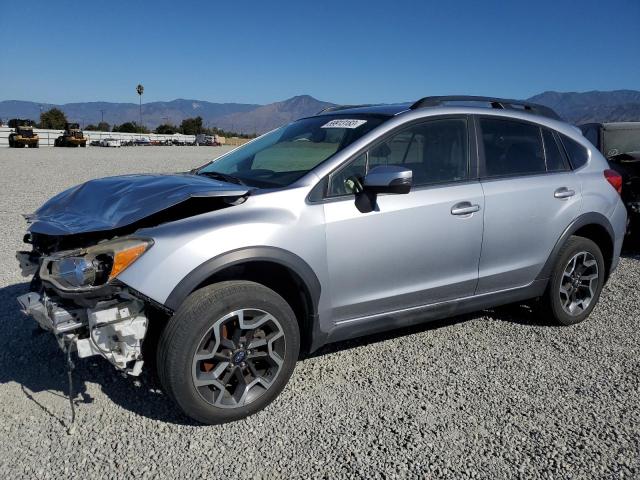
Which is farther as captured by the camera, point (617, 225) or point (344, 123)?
point (617, 225)

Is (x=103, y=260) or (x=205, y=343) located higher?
(x=103, y=260)

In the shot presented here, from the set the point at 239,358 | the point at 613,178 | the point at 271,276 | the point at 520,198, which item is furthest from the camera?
the point at 613,178

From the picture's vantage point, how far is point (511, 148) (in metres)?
4.33

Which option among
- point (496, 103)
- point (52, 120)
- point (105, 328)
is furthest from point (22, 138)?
point (105, 328)

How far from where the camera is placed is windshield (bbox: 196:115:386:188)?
12.1 feet

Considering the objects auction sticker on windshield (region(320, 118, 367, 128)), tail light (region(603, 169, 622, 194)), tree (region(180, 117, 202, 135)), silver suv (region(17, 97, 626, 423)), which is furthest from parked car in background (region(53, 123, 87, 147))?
tree (region(180, 117, 202, 135))

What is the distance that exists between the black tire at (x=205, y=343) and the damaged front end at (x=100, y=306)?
0.19m

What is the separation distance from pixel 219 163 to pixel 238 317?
6.00 ft

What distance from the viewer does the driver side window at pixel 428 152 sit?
371 centimetres

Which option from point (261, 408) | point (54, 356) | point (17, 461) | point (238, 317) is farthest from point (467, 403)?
point (54, 356)

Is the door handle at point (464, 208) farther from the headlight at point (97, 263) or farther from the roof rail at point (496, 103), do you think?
the headlight at point (97, 263)

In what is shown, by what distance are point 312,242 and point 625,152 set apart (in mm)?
6299

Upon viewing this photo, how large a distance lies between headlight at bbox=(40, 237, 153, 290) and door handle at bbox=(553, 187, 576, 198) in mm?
3135

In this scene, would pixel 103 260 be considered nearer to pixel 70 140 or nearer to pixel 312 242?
→ pixel 312 242
